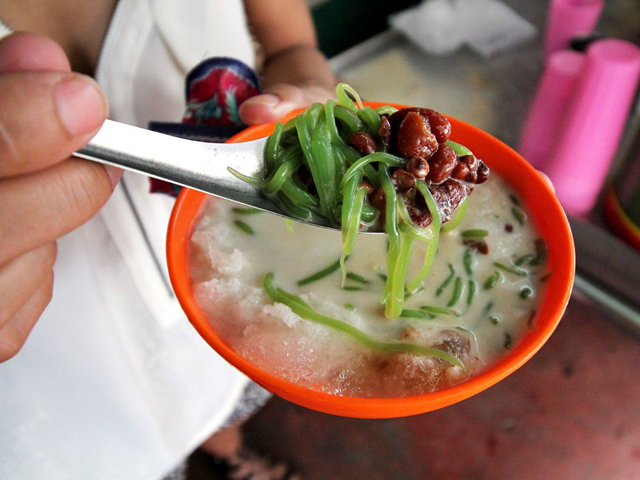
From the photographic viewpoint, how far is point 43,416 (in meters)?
1.39

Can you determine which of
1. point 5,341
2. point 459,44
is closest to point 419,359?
point 5,341

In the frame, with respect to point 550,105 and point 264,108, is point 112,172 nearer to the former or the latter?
point 264,108

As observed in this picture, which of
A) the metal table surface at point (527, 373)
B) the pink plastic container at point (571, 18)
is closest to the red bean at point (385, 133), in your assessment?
the metal table surface at point (527, 373)

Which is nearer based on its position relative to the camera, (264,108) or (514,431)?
(264,108)

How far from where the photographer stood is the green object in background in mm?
2861

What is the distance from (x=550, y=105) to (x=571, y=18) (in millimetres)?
506

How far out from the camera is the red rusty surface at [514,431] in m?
2.21

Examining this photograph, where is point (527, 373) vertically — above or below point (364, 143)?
below

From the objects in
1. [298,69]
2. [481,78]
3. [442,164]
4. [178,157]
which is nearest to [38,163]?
[178,157]

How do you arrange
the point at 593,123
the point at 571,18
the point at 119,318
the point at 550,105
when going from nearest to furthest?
the point at 119,318, the point at 593,123, the point at 550,105, the point at 571,18

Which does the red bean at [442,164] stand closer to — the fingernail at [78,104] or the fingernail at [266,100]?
the fingernail at [266,100]

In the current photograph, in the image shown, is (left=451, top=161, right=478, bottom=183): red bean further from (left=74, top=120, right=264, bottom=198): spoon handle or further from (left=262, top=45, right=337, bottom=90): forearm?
(left=262, top=45, right=337, bottom=90): forearm

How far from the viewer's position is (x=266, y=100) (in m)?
1.10

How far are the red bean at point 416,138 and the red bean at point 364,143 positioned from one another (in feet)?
0.17
